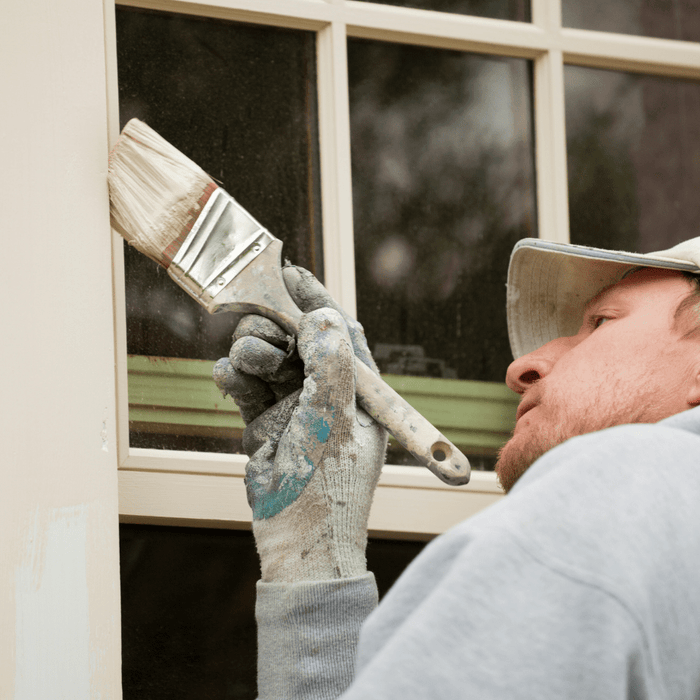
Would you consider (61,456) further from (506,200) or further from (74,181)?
(506,200)

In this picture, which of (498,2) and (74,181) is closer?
(74,181)

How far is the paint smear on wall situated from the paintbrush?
38 centimetres

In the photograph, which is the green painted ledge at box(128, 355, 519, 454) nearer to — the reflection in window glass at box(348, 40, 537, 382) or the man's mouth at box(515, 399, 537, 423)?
the reflection in window glass at box(348, 40, 537, 382)

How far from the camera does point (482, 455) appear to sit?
1.75 metres

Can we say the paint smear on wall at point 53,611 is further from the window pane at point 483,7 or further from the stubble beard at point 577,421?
the window pane at point 483,7

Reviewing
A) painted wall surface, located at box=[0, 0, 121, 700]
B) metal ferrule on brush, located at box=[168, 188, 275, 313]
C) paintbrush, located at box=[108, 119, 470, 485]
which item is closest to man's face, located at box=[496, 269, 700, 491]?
paintbrush, located at box=[108, 119, 470, 485]

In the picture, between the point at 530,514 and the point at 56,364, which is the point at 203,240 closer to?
the point at 56,364

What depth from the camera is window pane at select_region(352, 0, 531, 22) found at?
1.73 m

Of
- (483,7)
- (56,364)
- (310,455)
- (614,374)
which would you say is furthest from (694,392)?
(483,7)

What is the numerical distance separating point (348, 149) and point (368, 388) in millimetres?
552

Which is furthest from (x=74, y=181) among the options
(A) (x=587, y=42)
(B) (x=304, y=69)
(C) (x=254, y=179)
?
(A) (x=587, y=42)

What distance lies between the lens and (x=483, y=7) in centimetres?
178

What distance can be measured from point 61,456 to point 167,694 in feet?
1.61

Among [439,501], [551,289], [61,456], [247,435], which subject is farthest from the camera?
[439,501]
